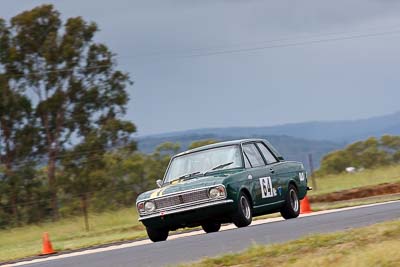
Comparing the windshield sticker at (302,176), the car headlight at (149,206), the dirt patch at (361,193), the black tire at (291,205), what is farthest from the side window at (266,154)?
the dirt patch at (361,193)

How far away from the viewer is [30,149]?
46156 millimetres

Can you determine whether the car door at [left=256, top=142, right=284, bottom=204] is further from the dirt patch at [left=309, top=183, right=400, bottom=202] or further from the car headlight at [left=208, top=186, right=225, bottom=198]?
the dirt patch at [left=309, top=183, right=400, bottom=202]

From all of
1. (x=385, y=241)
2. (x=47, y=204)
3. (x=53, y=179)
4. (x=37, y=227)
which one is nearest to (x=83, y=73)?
(x=53, y=179)

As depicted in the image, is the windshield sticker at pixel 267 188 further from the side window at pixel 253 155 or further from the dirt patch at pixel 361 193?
the dirt patch at pixel 361 193

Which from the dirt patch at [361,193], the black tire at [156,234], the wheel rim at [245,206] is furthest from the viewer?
the dirt patch at [361,193]

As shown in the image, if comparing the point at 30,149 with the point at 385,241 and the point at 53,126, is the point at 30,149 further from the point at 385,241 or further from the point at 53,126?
the point at 385,241

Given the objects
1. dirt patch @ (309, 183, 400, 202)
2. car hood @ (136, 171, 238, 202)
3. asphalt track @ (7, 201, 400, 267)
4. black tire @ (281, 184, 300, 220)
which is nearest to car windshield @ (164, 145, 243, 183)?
car hood @ (136, 171, 238, 202)

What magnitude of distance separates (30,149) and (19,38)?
5.57 m

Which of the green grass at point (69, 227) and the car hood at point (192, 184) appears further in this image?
the green grass at point (69, 227)

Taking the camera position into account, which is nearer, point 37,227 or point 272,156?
point 272,156

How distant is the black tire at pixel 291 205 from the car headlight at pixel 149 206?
2883 millimetres

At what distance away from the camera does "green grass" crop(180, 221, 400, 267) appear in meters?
9.25

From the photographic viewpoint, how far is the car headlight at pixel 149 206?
15914mm

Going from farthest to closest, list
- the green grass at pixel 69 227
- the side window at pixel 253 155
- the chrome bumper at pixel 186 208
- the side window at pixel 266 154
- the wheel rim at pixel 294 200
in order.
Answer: the green grass at pixel 69 227 → the wheel rim at pixel 294 200 → the side window at pixel 266 154 → the side window at pixel 253 155 → the chrome bumper at pixel 186 208
